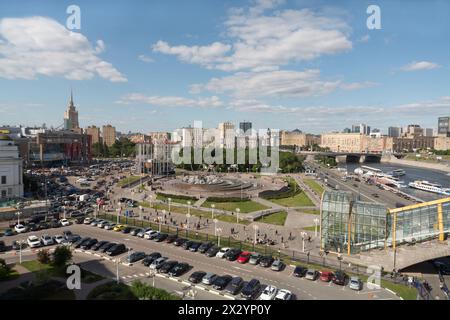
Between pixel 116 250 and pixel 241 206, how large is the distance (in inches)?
962

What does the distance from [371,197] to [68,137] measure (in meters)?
109

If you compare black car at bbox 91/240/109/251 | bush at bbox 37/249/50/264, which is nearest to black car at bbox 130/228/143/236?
black car at bbox 91/240/109/251

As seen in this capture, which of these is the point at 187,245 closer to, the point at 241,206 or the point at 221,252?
the point at 221,252

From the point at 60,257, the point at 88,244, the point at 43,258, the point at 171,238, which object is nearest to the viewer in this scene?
the point at 60,257

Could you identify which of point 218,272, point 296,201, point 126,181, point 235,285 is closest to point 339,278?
point 235,285

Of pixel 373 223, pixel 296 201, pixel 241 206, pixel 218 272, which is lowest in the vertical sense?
pixel 218 272

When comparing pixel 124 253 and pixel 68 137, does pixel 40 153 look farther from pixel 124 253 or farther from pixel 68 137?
pixel 124 253

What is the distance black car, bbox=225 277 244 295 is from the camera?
23.6 meters

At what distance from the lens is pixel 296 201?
188ft

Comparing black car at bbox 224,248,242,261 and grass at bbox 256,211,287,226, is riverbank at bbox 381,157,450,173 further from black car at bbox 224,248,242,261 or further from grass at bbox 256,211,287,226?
black car at bbox 224,248,242,261

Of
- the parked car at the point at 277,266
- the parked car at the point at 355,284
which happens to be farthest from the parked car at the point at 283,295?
the parked car at the point at 355,284
